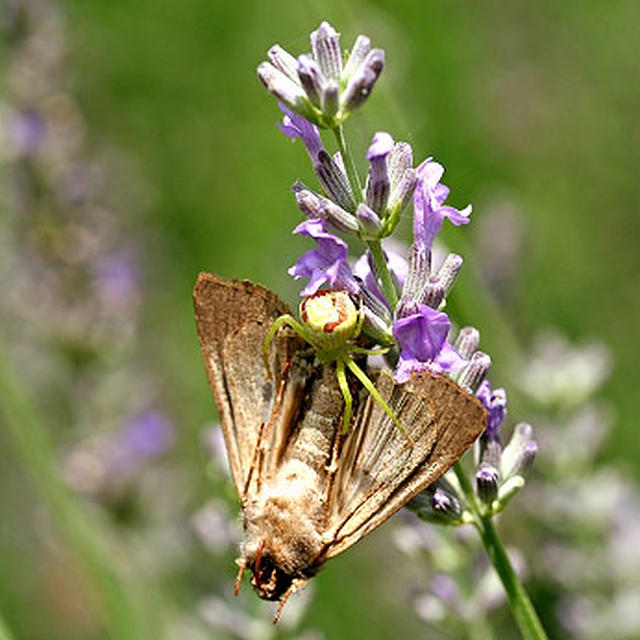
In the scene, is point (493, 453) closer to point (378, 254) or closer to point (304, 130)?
point (378, 254)

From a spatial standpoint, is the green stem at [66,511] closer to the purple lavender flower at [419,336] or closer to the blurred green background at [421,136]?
the purple lavender flower at [419,336]

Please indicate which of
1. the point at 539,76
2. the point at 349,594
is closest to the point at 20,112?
the point at 349,594

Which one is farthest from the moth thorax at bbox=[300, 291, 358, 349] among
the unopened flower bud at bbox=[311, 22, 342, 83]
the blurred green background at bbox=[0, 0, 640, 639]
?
the blurred green background at bbox=[0, 0, 640, 639]

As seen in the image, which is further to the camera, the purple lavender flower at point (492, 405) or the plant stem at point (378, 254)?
the purple lavender flower at point (492, 405)

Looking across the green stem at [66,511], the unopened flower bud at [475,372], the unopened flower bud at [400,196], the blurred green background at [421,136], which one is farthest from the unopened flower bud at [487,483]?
the blurred green background at [421,136]

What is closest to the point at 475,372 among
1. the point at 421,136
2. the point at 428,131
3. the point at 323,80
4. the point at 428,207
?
the point at 428,207

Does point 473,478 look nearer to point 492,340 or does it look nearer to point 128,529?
point 492,340

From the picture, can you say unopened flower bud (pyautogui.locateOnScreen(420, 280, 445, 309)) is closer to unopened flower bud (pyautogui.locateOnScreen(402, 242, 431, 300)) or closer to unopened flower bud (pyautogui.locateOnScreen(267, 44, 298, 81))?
unopened flower bud (pyautogui.locateOnScreen(402, 242, 431, 300))
